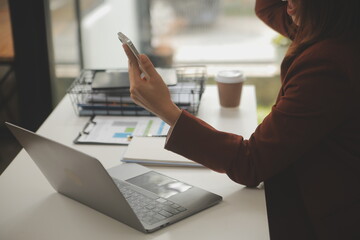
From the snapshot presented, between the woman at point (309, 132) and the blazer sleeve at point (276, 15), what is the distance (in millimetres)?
464

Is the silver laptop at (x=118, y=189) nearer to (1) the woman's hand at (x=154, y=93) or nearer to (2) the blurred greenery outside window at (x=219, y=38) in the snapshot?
(1) the woman's hand at (x=154, y=93)

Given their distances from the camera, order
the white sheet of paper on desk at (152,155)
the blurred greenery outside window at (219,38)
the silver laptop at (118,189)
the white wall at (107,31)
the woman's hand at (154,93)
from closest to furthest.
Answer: the silver laptop at (118,189)
the woman's hand at (154,93)
the white sheet of paper on desk at (152,155)
the white wall at (107,31)
the blurred greenery outside window at (219,38)

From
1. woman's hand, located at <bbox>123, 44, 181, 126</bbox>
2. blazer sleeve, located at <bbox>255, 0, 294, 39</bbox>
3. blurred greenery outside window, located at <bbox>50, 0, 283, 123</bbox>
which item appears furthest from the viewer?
blurred greenery outside window, located at <bbox>50, 0, 283, 123</bbox>

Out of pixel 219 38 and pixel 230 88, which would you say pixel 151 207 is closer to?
pixel 230 88

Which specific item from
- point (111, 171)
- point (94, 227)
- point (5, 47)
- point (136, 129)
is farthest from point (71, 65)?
point (94, 227)

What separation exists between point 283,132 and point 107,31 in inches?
83.7

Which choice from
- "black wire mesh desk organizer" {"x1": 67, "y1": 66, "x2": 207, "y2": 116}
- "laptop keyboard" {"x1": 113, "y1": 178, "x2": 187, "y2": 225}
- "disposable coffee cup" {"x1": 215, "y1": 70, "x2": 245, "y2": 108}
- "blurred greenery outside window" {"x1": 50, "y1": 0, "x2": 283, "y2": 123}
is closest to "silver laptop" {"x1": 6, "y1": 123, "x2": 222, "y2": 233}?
"laptop keyboard" {"x1": 113, "y1": 178, "x2": 187, "y2": 225}

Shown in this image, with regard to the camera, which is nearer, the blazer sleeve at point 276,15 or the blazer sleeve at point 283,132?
the blazer sleeve at point 283,132

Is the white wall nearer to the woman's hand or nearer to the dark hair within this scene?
the woman's hand

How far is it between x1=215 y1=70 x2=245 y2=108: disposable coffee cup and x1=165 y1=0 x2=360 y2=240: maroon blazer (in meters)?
0.49

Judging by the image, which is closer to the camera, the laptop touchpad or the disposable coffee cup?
the laptop touchpad

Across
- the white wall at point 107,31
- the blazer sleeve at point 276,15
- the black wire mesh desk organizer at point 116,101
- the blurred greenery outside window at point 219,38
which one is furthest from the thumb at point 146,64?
the blurred greenery outside window at point 219,38

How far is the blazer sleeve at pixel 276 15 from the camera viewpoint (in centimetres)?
171

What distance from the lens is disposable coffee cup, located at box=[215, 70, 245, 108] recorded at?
1.78m
